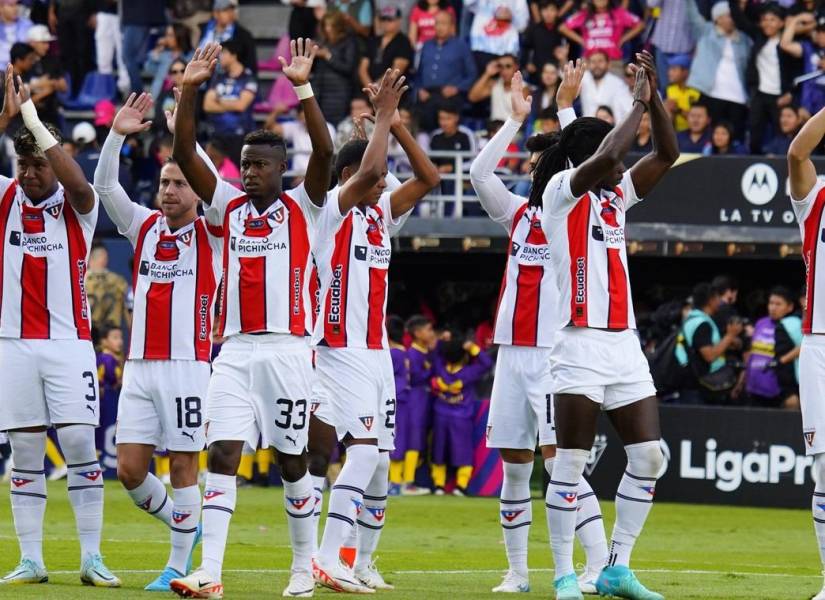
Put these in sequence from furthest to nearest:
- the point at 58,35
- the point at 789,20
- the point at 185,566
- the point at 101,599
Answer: the point at 58,35 → the point at 789,20 → the point at 185,566 → the point at 101,599

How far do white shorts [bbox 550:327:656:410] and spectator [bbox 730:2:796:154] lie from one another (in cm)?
1218

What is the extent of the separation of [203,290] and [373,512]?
1.88 m

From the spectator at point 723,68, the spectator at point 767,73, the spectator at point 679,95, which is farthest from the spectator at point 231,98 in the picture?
the spectator at point 767,73

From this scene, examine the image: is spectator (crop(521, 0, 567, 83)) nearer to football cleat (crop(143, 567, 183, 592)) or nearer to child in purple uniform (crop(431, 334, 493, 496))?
child in purple uniform (crop(431, 334, 493, 496))

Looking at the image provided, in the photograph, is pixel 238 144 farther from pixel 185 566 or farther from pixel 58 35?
pixel 185 566

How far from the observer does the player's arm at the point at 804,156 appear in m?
9.25

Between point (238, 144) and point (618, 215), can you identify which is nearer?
point (618, 215)

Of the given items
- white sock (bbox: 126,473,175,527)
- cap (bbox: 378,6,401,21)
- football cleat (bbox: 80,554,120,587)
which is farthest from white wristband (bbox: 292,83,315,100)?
cap (bbox: 378,6,401,21)

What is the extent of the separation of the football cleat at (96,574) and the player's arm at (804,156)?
4.61 meters

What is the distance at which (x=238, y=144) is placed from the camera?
21.8 meters

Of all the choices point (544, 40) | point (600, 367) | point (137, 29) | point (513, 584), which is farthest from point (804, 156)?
point (137, 29)

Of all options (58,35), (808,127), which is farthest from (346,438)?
(58,35)

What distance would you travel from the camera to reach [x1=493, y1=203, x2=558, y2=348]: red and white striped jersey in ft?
34.2

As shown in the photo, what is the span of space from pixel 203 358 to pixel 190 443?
52 centimetres
